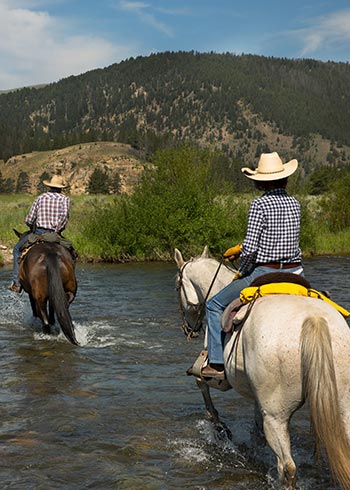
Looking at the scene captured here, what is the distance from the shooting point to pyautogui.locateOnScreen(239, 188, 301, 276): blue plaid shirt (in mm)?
6164

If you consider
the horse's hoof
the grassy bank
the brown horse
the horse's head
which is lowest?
the grassy bank

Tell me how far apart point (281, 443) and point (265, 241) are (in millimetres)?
1922

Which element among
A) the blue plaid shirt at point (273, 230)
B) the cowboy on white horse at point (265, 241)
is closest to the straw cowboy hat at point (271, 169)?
the cowboy on white horse at point (265, 241)

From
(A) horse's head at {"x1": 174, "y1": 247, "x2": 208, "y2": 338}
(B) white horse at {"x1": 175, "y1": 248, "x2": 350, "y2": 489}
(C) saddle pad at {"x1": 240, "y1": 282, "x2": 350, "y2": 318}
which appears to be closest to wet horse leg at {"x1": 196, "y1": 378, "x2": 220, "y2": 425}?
(A) horse's head at {"x1": 174, "y1": 247, "x2": 208, "y2": 338}

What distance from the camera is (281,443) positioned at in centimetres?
520

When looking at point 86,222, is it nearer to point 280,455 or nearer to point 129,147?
point 280,455

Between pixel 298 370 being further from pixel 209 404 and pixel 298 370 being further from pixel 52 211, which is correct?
pixel 52 211

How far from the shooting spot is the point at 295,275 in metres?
5.91

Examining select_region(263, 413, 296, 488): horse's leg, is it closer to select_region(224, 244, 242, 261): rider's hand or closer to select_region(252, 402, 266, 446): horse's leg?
select_region(252, 402, 266, 446): horse's leg

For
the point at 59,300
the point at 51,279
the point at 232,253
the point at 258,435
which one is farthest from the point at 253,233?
the point at 51,279

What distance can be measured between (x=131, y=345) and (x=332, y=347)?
7.63 metres

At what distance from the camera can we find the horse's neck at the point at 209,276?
24.3 feet

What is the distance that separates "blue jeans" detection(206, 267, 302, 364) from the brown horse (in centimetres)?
539

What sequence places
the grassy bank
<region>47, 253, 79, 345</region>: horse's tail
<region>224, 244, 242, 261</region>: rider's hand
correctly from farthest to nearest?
the grassy bank < <region>47, 253, 79, 345</region>: horse's tail < <region>224, 244, 242, 261</region>: rider's hand
